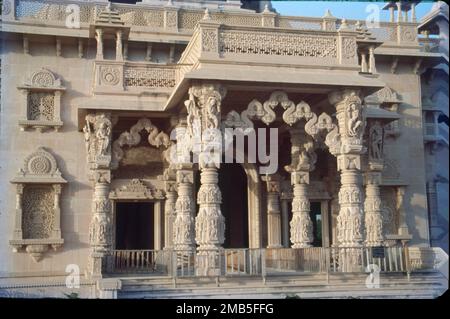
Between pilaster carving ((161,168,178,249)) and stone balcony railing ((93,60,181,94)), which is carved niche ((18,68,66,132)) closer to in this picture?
stone balcony railing ((93,60,181,94))

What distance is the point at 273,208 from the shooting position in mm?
16062

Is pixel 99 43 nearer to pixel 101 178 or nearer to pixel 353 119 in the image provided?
pixel 101 178

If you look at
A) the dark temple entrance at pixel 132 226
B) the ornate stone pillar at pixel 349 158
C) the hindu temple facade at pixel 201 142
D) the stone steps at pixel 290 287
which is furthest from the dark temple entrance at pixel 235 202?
the stone steps at pixel 290 287

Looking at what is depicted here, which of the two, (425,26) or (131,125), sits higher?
(425,26)

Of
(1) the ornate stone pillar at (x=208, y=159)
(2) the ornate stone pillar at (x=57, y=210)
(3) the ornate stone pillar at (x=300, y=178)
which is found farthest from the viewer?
(2) the ornate stone pillar at (x=57, y=210)

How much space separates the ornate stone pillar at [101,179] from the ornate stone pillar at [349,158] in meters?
4.87

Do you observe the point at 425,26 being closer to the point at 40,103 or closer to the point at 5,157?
the point at 40,103

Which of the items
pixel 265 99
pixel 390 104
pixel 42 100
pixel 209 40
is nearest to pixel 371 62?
pixel 390 104

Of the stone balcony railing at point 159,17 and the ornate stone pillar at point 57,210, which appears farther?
the stone balcony railing at point 159,17

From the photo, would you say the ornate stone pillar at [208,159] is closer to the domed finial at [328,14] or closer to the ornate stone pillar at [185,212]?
the ornate stone pillar at [185,212]

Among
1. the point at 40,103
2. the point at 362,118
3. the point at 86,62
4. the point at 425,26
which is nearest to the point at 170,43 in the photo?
the point at 86,62

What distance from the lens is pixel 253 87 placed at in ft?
40.2

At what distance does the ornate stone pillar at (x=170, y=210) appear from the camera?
50.8 ft
